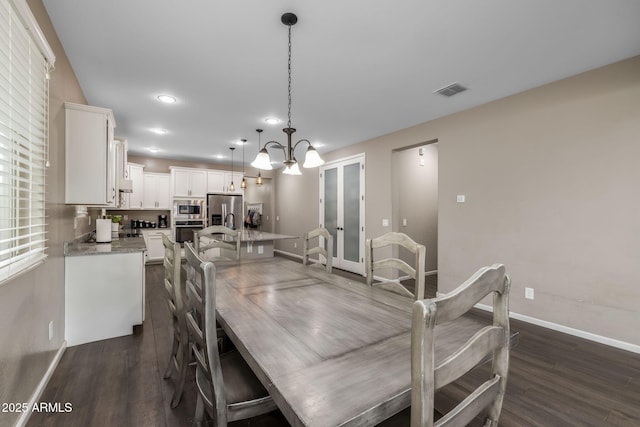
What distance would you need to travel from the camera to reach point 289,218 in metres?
7.84

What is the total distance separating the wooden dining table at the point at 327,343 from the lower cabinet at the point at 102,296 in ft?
5.22

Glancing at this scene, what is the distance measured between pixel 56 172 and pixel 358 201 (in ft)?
14.5

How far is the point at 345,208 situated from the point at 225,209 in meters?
3.32

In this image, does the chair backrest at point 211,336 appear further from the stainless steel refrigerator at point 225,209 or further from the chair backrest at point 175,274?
the stainless steel refrigerator at point 225,209

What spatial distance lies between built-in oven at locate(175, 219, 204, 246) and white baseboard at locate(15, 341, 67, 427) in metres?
4.38

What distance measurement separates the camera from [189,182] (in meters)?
7.03

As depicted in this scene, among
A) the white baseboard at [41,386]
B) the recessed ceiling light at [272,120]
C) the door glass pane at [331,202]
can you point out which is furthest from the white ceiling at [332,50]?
the white baseboard at [41,386]

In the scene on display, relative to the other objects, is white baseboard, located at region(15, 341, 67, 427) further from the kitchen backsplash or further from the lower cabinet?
the kitchen backsplash

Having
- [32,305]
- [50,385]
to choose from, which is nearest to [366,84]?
[32,305]

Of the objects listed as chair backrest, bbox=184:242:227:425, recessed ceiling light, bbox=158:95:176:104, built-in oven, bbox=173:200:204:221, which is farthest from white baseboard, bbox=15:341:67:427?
built-in oven, bbox=173:200:204:221

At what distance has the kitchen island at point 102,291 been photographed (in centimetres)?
262

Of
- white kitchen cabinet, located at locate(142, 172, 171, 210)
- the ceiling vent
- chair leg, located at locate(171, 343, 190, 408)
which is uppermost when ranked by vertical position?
the ceiling vent

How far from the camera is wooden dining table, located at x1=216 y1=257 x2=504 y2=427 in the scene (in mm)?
747

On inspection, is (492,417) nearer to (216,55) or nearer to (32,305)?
(32,305)
